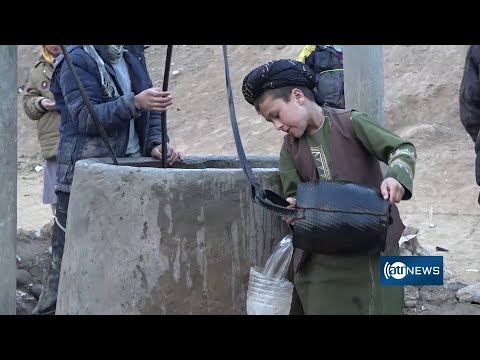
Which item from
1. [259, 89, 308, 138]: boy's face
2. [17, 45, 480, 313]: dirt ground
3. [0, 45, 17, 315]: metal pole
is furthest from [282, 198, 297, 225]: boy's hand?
[17, 45, 480, 313]: dirt ground

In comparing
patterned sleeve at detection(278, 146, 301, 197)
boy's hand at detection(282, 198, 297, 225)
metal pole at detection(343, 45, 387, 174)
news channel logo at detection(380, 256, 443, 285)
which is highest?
metal pole at detection(343, 45, 387, 174)

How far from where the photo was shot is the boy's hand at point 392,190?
262cm

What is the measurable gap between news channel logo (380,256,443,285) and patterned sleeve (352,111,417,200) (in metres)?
0.30

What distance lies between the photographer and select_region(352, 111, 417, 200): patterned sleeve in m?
2.65

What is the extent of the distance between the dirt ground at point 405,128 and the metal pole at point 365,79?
125 cm

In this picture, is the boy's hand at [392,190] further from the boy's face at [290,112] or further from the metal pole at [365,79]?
the metal pole at [365,79]

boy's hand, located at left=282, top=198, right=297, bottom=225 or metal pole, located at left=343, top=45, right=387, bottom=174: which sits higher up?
metal pole, located at left=343, top=45, right=387, bottom=174

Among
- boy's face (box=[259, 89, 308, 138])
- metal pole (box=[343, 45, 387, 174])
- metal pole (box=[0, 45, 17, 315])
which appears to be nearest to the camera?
boy's face (box=[259, 89, 308, 138])

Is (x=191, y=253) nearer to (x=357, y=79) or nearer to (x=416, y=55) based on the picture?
(x=357, y=79)

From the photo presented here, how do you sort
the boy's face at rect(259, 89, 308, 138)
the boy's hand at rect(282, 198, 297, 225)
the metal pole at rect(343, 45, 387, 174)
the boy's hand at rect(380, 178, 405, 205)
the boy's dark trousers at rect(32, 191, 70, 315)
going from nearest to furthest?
the boy's hand at rect(380, 178, 405, 205)
the boy's hand at rect(282, 198, 297, 225)
the boy's face at rect(259, 89, 308, 138)
the boy's dark trousers at rect(32, 191, 70, 315)
the metal pole at rect(343, 45, 387, 174)

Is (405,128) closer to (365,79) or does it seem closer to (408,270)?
(365,79)

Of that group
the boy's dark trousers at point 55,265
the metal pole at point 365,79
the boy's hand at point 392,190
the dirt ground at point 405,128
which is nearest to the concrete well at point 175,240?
the boy's hand at point 392,190

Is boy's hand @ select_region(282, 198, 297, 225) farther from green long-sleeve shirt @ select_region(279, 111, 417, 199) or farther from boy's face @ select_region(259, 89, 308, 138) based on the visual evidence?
boy's face @ select_region(259, 89, 308, 138)

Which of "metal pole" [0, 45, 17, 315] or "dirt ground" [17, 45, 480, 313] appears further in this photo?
"dirt ground" [17, 45, 480, 313]
